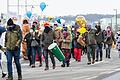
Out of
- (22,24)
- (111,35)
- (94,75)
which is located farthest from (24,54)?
(94,75)

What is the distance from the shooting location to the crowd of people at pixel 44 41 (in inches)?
567

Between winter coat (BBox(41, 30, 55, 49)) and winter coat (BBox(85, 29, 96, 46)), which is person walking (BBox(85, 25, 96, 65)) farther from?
winter coat (BBox(41, 30, 55, 49))

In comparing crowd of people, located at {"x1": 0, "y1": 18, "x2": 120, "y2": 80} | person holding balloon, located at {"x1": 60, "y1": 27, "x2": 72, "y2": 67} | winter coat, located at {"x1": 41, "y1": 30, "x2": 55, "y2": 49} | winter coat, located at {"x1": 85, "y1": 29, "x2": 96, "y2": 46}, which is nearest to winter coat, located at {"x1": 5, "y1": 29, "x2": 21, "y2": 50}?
crowd of people, located at {"x1": 0, "y1": 18, "x2": 120, "y2": 80}

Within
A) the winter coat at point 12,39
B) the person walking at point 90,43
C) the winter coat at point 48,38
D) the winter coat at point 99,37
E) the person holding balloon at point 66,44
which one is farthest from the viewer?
the winter coat at point 99,37

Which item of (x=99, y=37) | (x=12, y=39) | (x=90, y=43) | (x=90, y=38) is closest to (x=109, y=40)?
(x=99, y=37)

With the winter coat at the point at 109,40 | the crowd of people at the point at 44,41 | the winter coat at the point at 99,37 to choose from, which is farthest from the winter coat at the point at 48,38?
the winter coat at the point at 109,40

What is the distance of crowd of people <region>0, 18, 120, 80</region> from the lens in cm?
1439

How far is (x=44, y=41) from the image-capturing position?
60.7ft

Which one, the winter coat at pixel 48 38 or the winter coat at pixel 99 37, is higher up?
the winter coat at pixel 48 38

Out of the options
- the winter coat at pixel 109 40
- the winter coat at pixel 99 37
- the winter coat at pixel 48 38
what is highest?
the winter coat at pixel 48 38

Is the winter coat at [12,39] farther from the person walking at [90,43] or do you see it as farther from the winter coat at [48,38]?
the person walking at [90,43]

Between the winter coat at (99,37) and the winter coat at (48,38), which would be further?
the winter coat at (99,37)

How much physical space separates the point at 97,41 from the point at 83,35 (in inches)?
42.5

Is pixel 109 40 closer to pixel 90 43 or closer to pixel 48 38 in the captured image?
pixel 90 43
